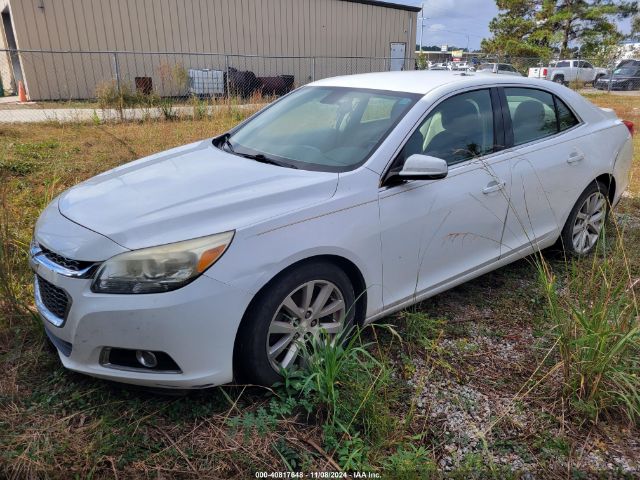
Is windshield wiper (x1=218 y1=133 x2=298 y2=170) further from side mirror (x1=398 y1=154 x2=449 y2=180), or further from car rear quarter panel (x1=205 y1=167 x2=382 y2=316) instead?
side mirror (x1=398 y1=154 x2=449 y2=180)

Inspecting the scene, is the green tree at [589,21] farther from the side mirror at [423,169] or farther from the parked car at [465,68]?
the side mirror at [423,169]

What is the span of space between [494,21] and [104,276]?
4052cm

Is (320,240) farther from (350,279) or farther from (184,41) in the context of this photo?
(184,41)

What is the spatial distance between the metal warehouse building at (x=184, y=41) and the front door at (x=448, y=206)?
11.2 m

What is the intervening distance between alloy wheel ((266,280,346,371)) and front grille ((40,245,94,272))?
89 centimetres

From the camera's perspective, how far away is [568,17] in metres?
32.8

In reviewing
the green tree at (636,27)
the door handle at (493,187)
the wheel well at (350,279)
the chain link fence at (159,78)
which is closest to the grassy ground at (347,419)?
the wheel well at (350,279)

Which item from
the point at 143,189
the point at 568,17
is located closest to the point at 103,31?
the point at 143,189

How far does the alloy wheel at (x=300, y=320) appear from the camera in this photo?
2.48 metres

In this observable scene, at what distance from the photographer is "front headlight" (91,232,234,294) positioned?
2201 millimetres

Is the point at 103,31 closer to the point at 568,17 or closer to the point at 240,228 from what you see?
the point at 240,228

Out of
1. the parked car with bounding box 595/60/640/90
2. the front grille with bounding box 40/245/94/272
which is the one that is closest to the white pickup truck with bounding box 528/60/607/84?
the parked car with bounding box 595/60/640/90

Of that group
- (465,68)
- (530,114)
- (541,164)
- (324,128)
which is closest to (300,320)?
(324,128)

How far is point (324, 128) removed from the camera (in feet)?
11.0
